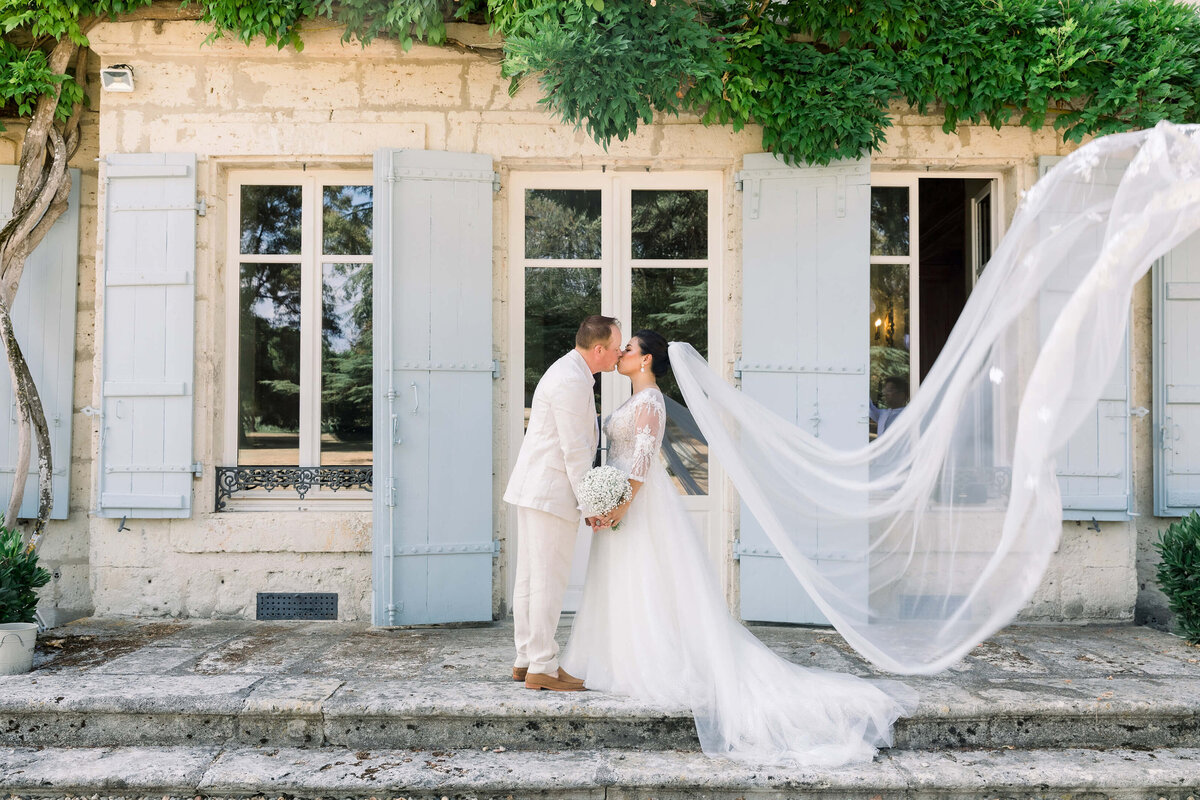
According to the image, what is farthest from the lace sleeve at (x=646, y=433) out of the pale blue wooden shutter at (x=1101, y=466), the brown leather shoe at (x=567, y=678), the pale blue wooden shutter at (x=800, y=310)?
the pale blue wooden shutter at (x=1101, y=466)

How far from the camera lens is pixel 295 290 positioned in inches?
216

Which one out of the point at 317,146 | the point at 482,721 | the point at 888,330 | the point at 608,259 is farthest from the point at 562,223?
the point at 482,721

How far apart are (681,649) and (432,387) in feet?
7.48

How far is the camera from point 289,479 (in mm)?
5324

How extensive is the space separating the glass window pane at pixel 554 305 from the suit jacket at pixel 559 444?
5.23 feet

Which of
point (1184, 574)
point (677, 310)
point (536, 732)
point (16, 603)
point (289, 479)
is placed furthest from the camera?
point (677, 310)

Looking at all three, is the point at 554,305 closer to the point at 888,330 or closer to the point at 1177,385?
the point at 888,330

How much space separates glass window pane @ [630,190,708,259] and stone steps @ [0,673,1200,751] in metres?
2.98

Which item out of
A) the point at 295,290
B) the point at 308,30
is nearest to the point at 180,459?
the point at 295,290

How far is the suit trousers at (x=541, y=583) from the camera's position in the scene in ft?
12.4

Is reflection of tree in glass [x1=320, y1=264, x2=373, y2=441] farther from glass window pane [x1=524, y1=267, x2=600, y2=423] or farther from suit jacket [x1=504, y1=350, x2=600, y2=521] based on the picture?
suit jacket [x1=504, y1=350, x2=600, y2=521]

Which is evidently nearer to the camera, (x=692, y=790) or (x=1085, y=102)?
(x=692, y=790)

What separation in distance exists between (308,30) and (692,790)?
4842mm

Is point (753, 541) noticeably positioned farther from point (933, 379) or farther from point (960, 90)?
point (960, 90)
